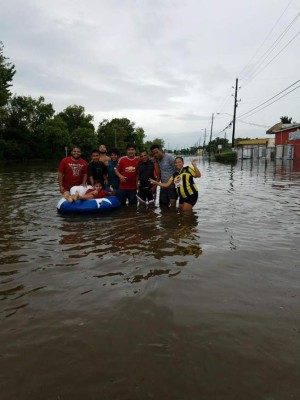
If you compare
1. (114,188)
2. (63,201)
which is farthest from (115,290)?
(114,188)

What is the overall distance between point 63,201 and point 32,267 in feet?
14.0

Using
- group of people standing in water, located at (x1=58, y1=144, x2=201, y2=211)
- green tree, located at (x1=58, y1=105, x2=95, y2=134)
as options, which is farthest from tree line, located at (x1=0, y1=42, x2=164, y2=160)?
group of people standing in water, located at (x1=58, y1=144, x2=201, y2=211)

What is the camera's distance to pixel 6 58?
3712 cm

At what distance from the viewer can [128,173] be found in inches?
392

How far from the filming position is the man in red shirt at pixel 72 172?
30.7ft

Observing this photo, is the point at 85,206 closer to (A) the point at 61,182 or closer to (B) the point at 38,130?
(A) the point at 61,182

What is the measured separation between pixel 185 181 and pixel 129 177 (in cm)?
189

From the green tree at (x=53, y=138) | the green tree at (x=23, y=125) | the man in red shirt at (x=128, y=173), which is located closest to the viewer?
the man in red shirt at (x=128, y=173)

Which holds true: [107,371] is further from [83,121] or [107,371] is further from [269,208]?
[83,121]

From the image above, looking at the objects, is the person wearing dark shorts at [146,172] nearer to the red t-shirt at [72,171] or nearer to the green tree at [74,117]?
the red t-shirt at [72,171]

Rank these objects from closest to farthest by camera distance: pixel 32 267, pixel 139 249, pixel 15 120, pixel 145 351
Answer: pixel 145 351, pixel 32 267, pixel 139 249, pixel 15 120

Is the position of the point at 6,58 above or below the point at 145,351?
above

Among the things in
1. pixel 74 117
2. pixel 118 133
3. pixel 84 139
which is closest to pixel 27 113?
pixel 84 139

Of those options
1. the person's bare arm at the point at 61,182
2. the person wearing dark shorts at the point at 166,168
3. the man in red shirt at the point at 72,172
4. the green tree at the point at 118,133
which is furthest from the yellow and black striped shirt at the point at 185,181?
the green tree at the point at 118,133
